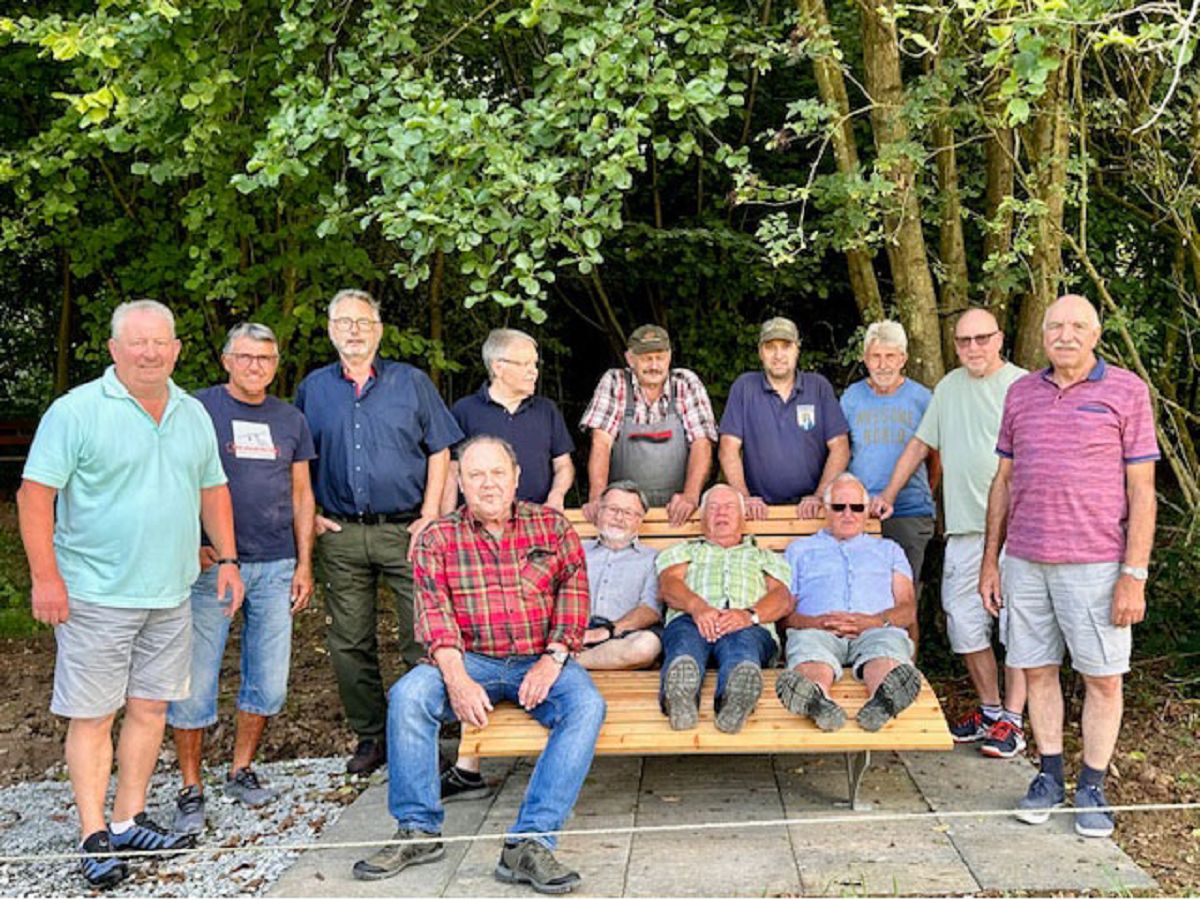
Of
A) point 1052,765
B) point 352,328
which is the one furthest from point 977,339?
point 352,328

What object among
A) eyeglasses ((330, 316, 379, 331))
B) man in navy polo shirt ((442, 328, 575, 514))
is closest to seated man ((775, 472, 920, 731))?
man in navy polo shirt ((442, 328, 575, 514))

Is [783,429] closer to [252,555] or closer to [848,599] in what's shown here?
Answer: [848,599]

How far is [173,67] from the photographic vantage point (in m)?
5.18

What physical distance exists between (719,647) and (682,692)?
0.51 m

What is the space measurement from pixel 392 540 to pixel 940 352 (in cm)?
288

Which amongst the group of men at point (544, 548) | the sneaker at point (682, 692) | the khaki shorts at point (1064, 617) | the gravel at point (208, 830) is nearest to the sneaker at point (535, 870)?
the group of men at point (544, 548)

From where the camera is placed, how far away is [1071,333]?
406 centimetres

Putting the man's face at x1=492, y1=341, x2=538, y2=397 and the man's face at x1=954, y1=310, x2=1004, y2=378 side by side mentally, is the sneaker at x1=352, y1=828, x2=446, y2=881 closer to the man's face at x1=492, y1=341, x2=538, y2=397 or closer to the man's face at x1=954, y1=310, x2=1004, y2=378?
the man's face at x1=492, y1=341, x2=538, y2=397

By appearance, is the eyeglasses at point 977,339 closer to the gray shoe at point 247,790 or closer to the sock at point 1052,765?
the sock at point 1052,765

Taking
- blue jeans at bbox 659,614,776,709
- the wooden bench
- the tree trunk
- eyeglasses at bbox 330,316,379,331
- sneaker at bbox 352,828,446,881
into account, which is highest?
the tree trunk

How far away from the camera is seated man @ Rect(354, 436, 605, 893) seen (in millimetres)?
3887

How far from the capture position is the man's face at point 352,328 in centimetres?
471

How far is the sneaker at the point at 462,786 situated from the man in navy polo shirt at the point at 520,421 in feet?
3.47

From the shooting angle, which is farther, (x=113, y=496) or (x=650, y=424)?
(x=650, y=424)
